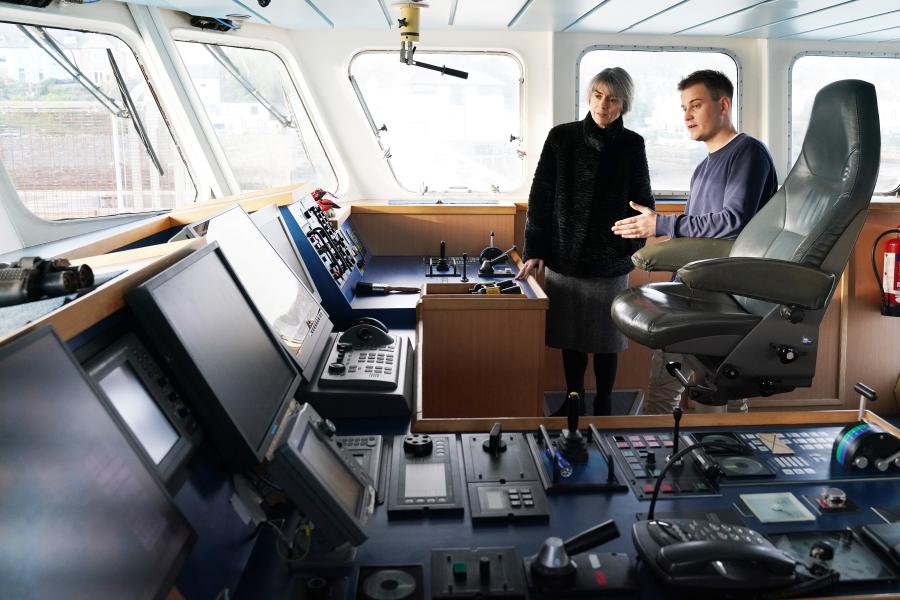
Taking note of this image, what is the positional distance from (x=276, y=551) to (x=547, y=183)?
7.29ft

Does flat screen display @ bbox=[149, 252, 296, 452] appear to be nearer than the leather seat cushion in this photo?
Yes

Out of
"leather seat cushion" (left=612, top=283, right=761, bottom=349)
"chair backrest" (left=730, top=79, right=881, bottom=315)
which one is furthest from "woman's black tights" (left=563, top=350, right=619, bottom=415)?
"chair backrest" (left=730, top=79, right=881, bottom=315)

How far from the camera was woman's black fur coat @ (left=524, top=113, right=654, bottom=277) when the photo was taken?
2951 millimetres

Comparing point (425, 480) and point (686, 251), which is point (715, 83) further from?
point (425, 480)

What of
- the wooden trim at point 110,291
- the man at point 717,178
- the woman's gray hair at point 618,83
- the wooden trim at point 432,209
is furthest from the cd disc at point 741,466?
the wooden trim at point 432,209

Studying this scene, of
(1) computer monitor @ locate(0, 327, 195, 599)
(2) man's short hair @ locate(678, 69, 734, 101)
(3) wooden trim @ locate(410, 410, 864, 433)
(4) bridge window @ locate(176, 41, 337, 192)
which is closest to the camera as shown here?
(1) computer monitor @ locate(0, 327, 195, 599)

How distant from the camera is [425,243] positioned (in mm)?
4223

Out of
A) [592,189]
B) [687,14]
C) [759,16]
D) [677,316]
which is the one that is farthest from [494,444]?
[759,16]

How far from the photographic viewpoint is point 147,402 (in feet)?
3.24

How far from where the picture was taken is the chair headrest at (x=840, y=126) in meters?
2.12

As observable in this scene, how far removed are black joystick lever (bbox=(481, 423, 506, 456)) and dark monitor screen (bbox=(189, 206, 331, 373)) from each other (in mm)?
439

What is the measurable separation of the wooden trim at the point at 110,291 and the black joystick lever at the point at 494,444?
642 millimetres

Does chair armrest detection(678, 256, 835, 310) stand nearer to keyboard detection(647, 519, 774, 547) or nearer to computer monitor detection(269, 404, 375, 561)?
keyboard detection(647, 519, 774, 547)

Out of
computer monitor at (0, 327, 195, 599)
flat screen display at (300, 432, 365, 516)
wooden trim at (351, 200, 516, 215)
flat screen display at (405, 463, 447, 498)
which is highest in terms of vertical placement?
wooden trim at (351, 200, 516, 215)
